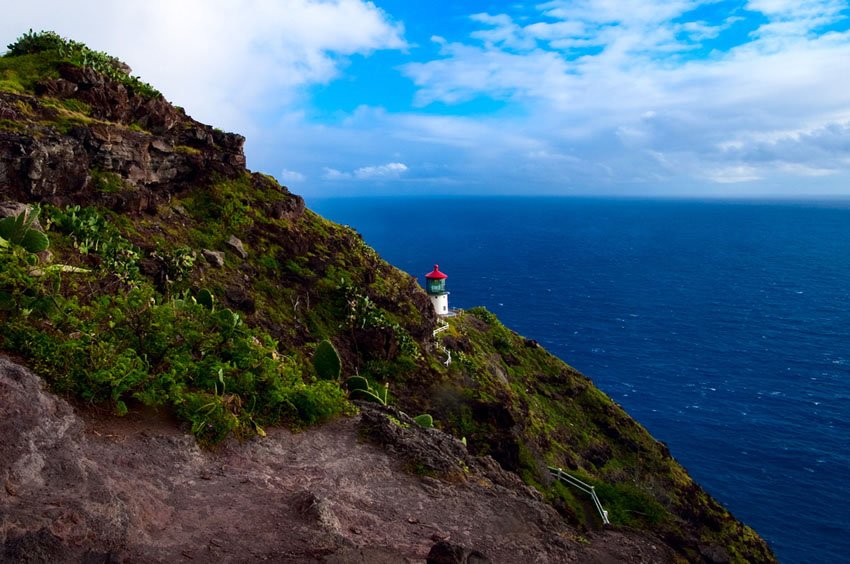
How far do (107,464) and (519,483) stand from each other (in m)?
11.9

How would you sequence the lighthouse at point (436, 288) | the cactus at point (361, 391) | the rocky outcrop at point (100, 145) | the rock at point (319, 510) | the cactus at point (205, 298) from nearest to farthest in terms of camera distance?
the rock at point (319, 510) < the cactus at point (361, 391) < the cactus at point (205, 298) < the rocky outcrop at point (100, 145) < the lighthouse at point (436, 288)

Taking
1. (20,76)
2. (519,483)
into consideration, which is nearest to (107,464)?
(519,483)

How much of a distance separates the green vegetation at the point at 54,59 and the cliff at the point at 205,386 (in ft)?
0.47

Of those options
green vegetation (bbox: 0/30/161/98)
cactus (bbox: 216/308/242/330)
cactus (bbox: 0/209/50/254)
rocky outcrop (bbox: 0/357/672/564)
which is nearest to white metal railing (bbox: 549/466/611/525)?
rocky outcrop (bbox: 0/357/672/564)

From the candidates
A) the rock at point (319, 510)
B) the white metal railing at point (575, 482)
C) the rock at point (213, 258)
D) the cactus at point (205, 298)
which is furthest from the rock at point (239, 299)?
the white metal railing at point (575, 482)

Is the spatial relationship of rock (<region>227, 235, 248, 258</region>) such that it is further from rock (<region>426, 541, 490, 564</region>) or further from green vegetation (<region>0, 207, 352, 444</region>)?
rock (<region>426, 541, 490, 564</region>)

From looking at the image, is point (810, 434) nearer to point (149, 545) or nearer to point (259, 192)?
point (259, 192)

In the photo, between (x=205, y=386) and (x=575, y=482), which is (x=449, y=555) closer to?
(x=205, y=386)

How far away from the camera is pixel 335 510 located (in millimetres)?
12734

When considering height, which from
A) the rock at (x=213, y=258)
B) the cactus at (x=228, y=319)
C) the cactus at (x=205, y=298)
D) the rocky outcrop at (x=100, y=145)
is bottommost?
the cactus at (x=205, y=298)

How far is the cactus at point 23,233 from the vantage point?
16.5 meters

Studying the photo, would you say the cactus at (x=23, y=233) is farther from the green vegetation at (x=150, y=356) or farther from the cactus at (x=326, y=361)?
the cactus at (x=326, y=361)

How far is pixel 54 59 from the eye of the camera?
105 feet

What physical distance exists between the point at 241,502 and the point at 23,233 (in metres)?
11.2
